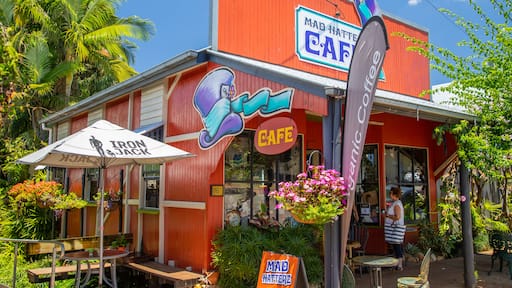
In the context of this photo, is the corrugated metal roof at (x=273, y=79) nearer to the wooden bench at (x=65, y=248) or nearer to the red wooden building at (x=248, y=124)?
the red wooden building at (x=248, y=124)

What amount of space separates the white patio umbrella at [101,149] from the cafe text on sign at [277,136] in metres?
1.31

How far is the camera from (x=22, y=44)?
51.6 feet

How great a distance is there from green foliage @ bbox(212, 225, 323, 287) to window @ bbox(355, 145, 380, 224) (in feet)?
10.2

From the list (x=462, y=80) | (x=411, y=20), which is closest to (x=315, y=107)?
(x=462, y=80)

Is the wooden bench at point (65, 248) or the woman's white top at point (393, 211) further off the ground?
the woman's white top at point (393, 211)

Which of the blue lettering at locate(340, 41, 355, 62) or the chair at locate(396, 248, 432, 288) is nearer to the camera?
the chair at locate(396, 248, 432, 288)

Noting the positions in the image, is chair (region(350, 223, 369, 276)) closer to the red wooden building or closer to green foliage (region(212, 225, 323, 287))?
the red wooden building

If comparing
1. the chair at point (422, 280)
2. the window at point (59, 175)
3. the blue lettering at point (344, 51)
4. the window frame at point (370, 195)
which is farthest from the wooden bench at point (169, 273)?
the window at point (59, 175)

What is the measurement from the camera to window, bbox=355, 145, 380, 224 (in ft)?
30.8

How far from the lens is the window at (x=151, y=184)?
8047 mm

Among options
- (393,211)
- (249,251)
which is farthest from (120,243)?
(393,211)

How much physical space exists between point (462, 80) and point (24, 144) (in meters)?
13.6

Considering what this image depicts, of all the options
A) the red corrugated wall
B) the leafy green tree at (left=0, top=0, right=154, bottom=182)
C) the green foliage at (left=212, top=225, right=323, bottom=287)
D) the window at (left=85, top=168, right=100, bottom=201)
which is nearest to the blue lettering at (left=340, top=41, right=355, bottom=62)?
the red corrugated wall

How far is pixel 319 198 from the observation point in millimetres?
4629
